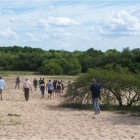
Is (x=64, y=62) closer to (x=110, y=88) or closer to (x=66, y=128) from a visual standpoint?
(x=110, y=88)

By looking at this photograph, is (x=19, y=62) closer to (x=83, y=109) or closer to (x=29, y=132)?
(x=83, y=109)

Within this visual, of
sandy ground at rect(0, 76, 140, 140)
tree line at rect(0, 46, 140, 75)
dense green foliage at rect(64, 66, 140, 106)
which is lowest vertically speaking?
sandy ground at rect(0, 76, 140, 140)

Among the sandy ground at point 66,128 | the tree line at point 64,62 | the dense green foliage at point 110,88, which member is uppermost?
the tree line at point 64,62

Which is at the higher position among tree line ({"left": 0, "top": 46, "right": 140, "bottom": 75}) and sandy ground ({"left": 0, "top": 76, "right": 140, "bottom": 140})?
tree line ({"left": 0, "top": 46, "right": 140, "bottom": 75})

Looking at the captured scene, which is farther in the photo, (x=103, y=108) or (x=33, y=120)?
(x=103, y=108)

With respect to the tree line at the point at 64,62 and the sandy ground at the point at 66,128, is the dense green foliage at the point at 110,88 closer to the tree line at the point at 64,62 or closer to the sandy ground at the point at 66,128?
the sandy ground at the point at 66,128

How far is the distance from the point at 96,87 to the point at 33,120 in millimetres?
3421

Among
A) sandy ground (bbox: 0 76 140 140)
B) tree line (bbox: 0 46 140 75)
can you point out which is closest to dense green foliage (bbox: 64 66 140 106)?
sandy ground (bbox: 0 76 140 140)

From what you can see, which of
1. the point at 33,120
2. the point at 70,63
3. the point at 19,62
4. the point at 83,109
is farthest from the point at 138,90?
the point at 19,62

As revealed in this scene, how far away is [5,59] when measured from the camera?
111m

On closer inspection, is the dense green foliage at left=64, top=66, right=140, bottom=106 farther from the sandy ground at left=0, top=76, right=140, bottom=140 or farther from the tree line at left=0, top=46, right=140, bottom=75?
the tree line at left=0, top=46, right=140, bottom=75

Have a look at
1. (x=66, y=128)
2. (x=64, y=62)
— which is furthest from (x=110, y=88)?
(x=64, y=62)

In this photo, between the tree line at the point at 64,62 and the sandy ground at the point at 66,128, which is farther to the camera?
the tree line at the point at 64,62

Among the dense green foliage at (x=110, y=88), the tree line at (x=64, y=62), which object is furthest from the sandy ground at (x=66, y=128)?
the tree line at (x=64, y=62)
